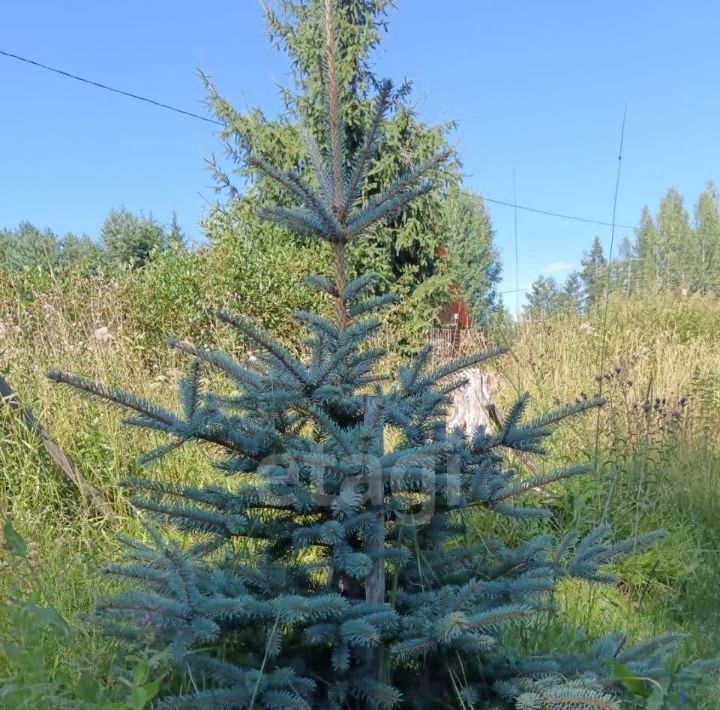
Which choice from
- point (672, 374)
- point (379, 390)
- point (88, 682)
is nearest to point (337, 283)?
point (379, 390)

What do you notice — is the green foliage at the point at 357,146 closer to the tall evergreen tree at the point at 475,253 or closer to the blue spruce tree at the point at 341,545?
the tall evergreen tree at the point at 475,253

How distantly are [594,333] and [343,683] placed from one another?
6.97 meters

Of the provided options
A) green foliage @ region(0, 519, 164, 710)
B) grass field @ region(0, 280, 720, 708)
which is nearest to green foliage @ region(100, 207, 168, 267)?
grass field @ region(0, 280, 720, 708)

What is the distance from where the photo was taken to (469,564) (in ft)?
6.63

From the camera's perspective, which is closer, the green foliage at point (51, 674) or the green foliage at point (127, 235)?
the green foliage at point (51, 674)

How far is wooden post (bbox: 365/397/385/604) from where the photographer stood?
1.67 metres

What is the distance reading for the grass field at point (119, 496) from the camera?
81.7 inches

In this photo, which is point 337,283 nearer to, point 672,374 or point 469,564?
point 469,564

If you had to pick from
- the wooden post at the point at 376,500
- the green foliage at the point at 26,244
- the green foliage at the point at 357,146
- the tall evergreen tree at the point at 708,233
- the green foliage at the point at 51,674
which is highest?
Answer: the tall evergreen tree at the point at 708,233

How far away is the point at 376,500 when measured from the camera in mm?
1721

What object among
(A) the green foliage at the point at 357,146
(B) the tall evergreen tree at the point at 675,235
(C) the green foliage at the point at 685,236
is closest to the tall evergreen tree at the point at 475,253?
(A) the green foliage at the point at 357,146

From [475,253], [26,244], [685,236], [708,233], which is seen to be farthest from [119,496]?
[685,236]

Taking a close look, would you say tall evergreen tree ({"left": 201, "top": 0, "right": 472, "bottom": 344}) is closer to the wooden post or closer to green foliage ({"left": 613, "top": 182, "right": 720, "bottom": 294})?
the wooden post

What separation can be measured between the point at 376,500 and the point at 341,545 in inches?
5.2
